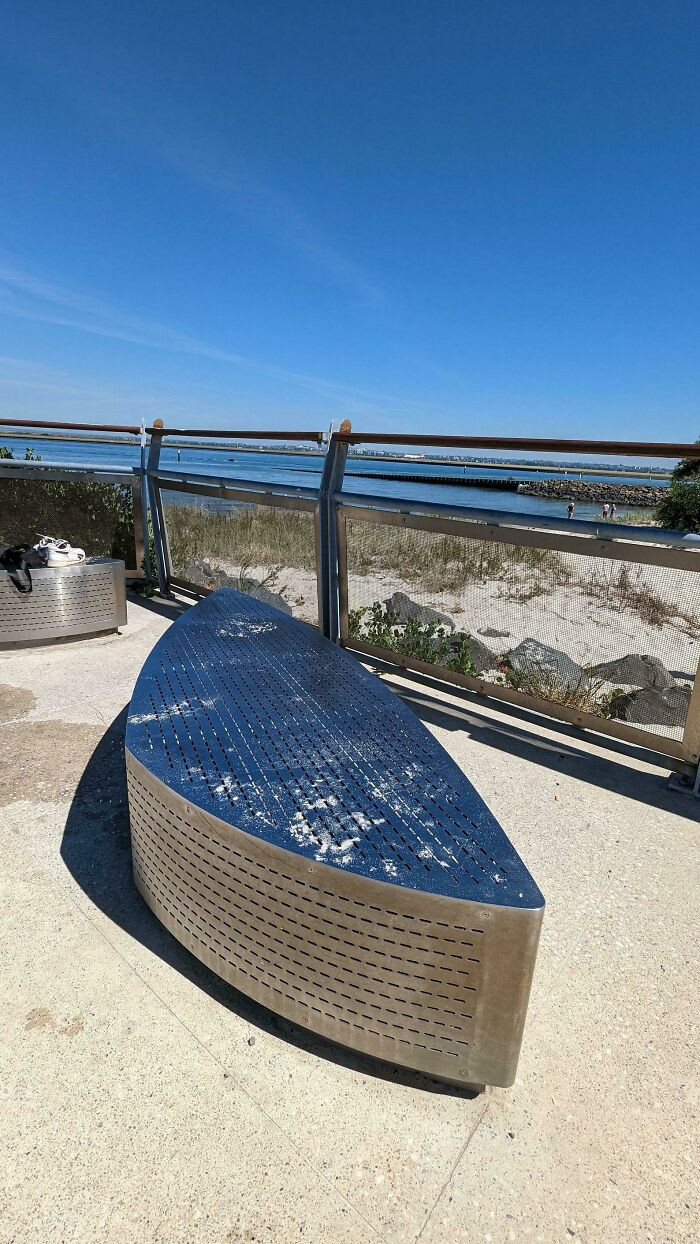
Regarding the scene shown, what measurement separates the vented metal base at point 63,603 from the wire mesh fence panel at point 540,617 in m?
2.30

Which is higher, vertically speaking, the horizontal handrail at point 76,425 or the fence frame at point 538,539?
the horizontal handrail at point 76,425

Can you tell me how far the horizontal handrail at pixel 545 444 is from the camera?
9.11 feet

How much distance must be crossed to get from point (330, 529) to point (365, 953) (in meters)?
3.41

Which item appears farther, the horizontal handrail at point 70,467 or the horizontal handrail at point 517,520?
the horizontal handrail at point 70,467

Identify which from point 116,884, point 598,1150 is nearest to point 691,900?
point 598,1150

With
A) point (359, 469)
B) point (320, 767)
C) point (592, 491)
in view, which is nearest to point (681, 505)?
point (592, 491)

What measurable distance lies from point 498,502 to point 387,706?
188 cm

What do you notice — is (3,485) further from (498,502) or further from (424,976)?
(424,976)

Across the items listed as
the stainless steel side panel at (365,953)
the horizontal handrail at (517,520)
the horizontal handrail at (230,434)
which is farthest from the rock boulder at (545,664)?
the stainless steel side panel at (365,953)

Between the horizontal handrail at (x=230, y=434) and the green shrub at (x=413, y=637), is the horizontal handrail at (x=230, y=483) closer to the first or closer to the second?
the horizontal handrail at (x=230, y=434)

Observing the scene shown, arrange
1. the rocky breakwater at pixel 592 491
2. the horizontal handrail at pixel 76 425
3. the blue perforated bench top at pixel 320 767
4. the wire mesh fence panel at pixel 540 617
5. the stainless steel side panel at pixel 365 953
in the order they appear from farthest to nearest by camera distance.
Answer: the horizontal handrail at pixel 76 425 < the rocky breakwater at pixel 592 491 < the wire mesh fence panel at pixel 540 617 < the blue perforated bench top at pixel 320 767 < the stainless steel side panel at pixel 365 953

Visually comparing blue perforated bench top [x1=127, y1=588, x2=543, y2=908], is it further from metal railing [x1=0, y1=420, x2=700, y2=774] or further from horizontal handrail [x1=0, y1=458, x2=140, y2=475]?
horizontal handrail [x1=0, y1=458, x2=140, y2=475]

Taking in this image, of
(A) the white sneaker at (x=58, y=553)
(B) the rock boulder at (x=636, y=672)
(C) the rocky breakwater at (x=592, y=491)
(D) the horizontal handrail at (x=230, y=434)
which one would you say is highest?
(D) the horizontal handrail at (x=230, y=434)

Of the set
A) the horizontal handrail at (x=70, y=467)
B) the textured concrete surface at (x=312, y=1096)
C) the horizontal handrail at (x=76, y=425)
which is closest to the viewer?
the textured concrete surface at (x=312, y=1096)
